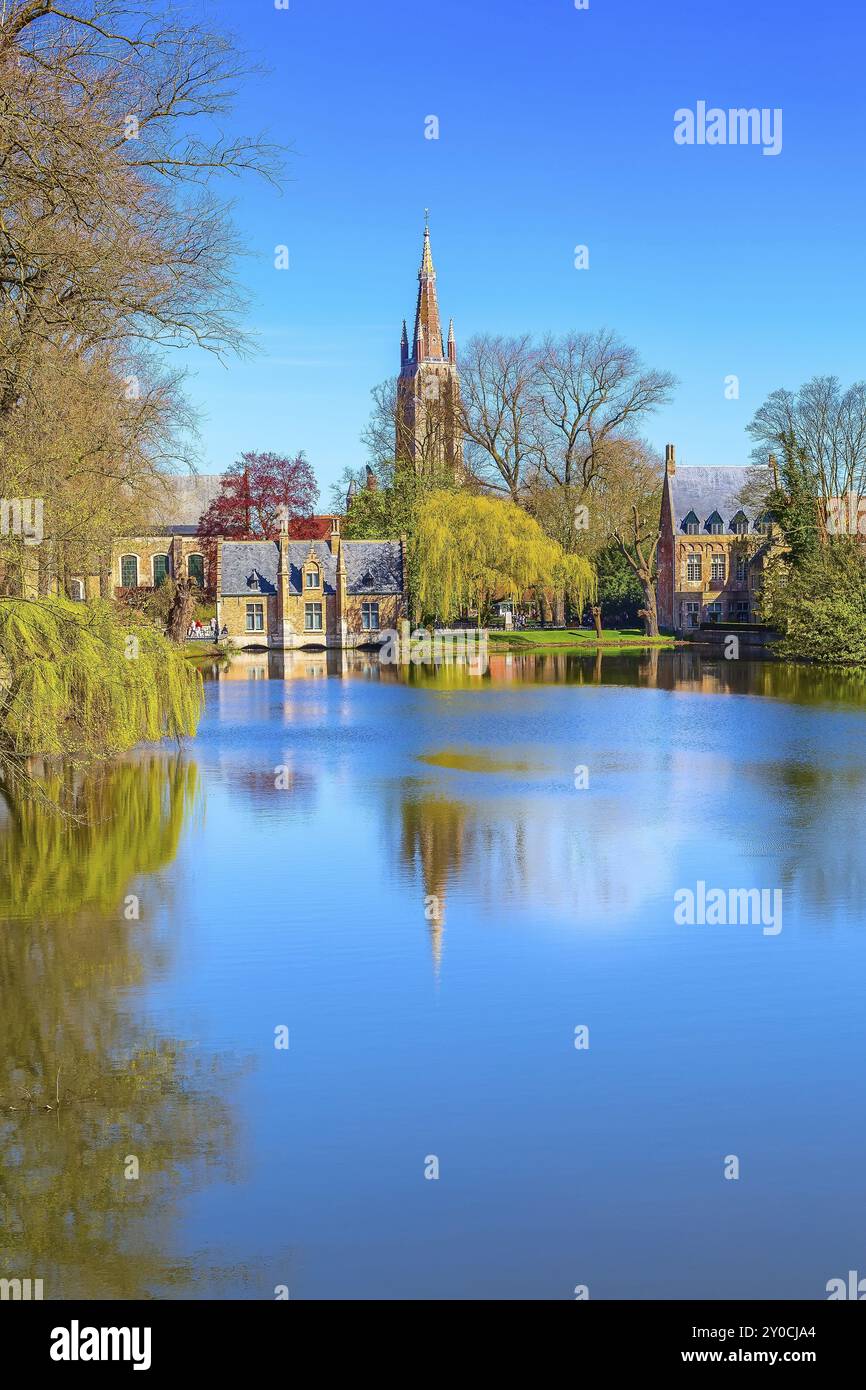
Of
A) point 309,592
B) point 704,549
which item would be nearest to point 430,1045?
point 309,592

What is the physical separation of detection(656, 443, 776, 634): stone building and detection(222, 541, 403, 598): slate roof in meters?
22.6

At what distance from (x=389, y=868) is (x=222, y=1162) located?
8.20m

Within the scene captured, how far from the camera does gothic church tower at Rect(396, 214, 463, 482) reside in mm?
77125

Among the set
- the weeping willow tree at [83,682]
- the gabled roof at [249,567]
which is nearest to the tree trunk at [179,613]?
the gabled roof at [249,567]

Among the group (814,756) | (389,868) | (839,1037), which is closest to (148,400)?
(814,756)

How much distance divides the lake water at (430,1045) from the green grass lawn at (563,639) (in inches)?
1917

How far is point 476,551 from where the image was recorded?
66438 mm

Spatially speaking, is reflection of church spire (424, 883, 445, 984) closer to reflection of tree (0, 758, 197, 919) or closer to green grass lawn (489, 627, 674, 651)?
reflection of tree (0, 758, 197, 919)

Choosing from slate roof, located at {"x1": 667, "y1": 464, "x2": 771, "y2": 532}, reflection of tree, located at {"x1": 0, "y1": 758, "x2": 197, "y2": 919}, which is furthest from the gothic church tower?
reflection of tree, located at {"x1": 0, "y1": 758, "x2": 197, "y2": 919}

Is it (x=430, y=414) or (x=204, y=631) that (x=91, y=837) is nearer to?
(x=204, y=631)

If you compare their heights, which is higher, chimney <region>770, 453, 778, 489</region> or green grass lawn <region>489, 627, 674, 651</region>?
chimney <region>770, 453, 778, 489</region>

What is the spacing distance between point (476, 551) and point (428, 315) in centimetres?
5123

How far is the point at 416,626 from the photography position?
74688 millimetres
